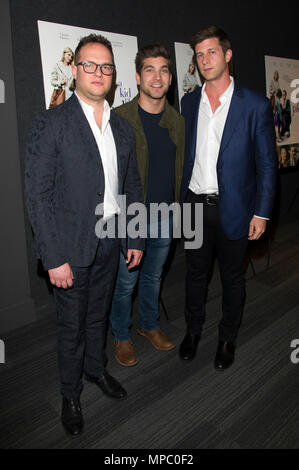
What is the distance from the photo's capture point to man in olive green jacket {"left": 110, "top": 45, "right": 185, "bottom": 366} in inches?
77.5

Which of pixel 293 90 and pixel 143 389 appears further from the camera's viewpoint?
pixel 293 90

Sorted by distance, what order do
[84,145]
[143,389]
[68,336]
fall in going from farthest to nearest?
[143,389] → [68,336] → [84,145]

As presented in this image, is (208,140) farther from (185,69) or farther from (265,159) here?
(185,69)

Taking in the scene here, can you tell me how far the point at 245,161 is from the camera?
2.01m

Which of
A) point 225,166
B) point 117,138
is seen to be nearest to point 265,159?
point 225,166

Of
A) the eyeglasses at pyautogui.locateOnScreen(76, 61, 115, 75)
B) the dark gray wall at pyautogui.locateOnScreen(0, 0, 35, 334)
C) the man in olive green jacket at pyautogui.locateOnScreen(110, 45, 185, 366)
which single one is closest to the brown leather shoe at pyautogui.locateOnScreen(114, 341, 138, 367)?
the man in olive green jacket at pyautogui.locateOnScreen(110, 45, 185, 366)

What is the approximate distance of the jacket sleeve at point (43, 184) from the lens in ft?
4.83

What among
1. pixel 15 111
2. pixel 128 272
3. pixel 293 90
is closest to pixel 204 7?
pixel 293 90

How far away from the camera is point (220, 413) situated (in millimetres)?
1928

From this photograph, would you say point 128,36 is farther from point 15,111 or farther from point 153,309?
point 153,309

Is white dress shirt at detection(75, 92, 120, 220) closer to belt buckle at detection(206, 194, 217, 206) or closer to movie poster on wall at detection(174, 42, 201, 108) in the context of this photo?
belt buckle at detection(206, 194, 217, 206)

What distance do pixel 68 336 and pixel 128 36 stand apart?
2361 millimetres

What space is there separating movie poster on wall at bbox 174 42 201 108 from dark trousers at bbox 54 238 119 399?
2.09 metres

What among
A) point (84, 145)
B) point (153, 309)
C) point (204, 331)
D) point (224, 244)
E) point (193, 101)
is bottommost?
point (204, 331)
